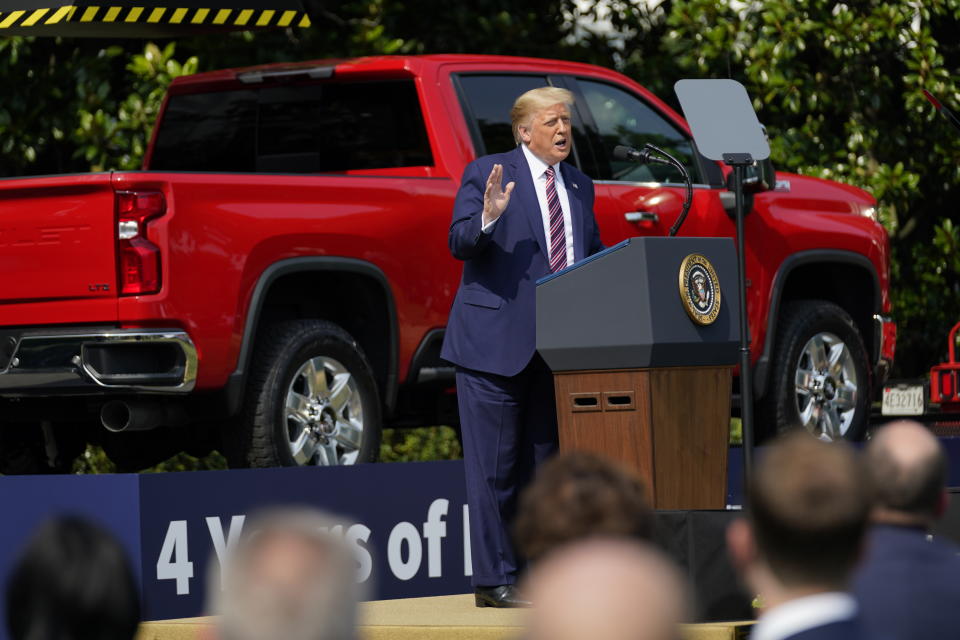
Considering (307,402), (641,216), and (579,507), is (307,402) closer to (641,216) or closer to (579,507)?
(641,216)

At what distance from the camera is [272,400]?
23.2ft

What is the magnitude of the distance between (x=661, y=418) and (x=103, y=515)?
1.83 metres

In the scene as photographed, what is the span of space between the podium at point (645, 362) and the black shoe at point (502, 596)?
0.50 metres

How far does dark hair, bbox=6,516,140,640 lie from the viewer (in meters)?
2.18

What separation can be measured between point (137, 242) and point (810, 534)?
15.2ft

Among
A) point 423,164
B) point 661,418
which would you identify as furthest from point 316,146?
point 661,418

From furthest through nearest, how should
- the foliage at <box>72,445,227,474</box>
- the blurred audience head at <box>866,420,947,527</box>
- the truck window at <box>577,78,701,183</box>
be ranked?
the foliage at <box>72,445,227,474</box>, the truck window at <box>577,78,701,183</box>, the blurred audience head at <box>866,420,947,527</box>

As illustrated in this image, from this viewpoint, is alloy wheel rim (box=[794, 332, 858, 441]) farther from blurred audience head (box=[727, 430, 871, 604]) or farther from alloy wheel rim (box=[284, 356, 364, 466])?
blurred audience head (box=[727, 430, 871, 604])

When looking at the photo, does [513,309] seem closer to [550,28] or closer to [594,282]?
[594,282]

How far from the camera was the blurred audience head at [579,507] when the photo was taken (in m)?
2.55

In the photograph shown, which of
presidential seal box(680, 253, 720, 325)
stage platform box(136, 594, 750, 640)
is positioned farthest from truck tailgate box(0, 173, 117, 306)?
presidential seal box(680, 253, 720, 325)

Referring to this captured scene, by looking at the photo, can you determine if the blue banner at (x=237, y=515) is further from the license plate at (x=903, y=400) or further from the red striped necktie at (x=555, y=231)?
the license plate at (x=903, y=400)

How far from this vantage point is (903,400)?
10.3 meters

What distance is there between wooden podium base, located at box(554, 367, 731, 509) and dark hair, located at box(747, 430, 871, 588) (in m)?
3.18
